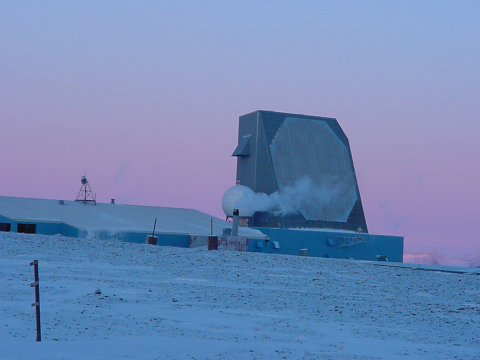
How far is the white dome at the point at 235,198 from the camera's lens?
64875mm

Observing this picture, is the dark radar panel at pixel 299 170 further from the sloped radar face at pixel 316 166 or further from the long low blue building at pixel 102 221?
the long low blue building at pixel 102 221

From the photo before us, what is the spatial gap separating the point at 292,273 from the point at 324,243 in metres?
33.7

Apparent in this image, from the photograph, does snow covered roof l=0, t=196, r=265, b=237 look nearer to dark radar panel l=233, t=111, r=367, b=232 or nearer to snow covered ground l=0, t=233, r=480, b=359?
dark radar panel l=233, t=111, r=367, b=232

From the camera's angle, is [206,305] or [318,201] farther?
[318,201]

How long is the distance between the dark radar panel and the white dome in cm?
107

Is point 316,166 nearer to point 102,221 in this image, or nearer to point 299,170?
point 299,170

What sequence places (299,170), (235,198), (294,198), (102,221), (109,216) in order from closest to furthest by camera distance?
(102,221)
(109,216)
(235,198)
(294,198)
(299,170)

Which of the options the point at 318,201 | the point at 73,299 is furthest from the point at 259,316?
the point at 318,201

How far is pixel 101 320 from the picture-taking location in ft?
56.4

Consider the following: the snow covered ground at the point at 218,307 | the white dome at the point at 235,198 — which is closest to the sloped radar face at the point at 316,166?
the white dome at the point at 235,198

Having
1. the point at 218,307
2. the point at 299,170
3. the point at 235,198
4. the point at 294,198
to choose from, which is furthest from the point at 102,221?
the point at 218,307

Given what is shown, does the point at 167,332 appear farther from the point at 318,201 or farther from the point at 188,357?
the point at 318,201

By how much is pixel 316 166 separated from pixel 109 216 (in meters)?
→ 25.2

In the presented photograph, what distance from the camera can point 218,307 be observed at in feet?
67.6
